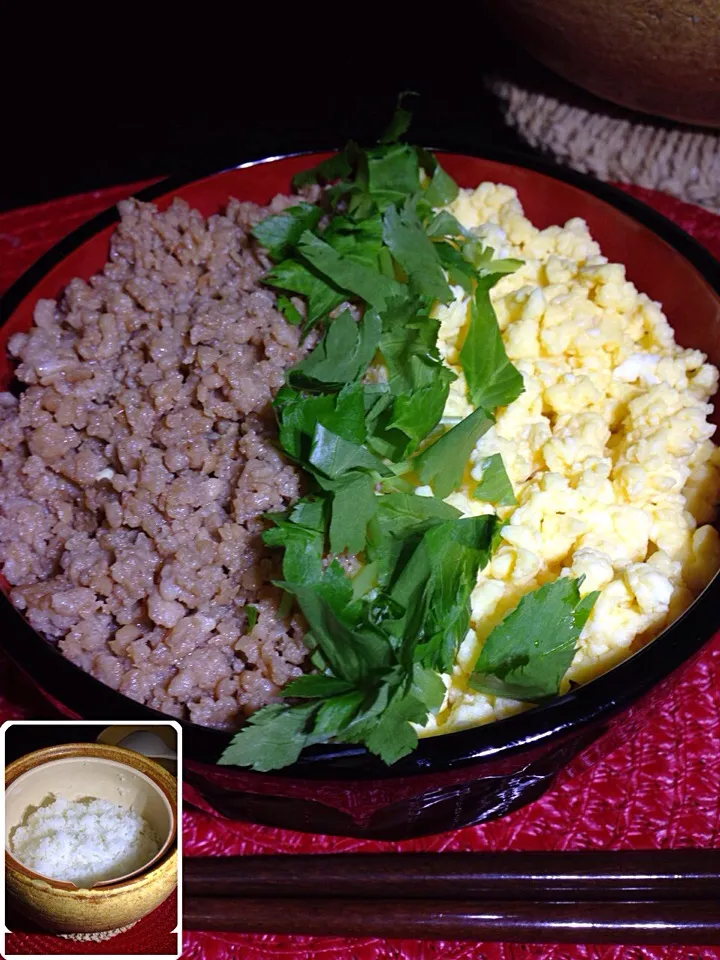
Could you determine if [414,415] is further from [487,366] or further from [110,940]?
[110,940]

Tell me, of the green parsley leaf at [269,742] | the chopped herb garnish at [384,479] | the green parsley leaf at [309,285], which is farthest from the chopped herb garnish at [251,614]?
the green parsley leaf at [309,285]

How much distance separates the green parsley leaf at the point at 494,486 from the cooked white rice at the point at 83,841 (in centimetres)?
49

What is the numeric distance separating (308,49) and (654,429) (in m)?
1.86

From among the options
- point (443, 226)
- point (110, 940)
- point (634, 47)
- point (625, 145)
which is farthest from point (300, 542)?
point (625, 145)

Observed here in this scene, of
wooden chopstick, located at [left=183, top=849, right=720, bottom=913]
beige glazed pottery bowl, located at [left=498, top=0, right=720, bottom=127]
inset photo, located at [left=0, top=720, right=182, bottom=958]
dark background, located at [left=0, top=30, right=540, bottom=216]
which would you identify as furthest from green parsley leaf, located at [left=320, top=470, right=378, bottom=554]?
dark background, located at [left=0, top=30, right=540, bottom=216]

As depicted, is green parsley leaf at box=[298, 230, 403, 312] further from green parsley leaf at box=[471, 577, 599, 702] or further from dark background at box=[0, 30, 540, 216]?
dark background at box=[0, 30, 540, 216]

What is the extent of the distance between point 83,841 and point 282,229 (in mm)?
791

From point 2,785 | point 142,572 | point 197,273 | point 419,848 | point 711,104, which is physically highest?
point 711,104

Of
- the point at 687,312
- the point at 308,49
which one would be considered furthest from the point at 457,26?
the point at 687,312

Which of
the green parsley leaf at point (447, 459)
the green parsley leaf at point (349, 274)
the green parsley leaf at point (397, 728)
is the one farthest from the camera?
the green parsley leaf at point (349, 274)

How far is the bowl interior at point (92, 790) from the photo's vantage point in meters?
0.93

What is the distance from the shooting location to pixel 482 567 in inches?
39.6

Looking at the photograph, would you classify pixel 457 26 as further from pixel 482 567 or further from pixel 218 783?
pixel 218 783

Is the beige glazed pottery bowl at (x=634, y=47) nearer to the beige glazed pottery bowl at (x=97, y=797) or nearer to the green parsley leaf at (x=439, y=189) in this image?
the green parsley leaf at (x=439, y=189)
